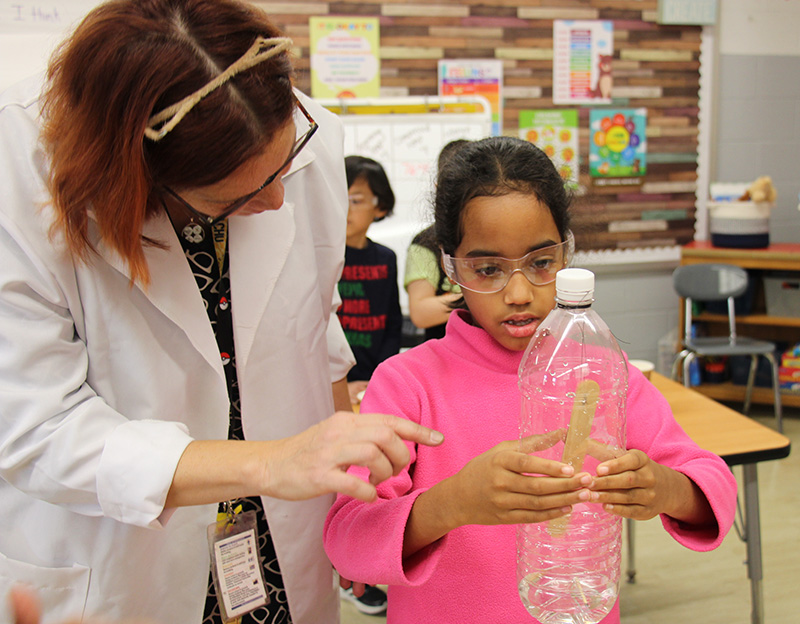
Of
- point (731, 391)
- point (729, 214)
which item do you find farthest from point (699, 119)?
point (731, 391)

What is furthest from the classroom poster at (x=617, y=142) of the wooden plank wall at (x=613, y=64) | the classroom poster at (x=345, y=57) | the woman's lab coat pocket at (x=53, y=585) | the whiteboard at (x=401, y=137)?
the woman's lab coat pocket at (x=53, y=585)

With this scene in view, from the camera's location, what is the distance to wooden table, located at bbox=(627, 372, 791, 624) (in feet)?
6.02

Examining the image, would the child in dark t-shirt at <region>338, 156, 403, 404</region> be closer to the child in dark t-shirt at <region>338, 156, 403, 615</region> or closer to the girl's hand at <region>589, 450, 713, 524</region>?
the child in dark t-shirt at <region>338, 156, 403, 615</region>

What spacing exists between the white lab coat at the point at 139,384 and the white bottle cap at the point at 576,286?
0.51 metres

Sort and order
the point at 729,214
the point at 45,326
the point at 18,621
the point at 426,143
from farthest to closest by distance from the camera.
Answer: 1. the point at 729,214
2. the point at 426,143
3. the point at 45,326
4. the point at 18,621

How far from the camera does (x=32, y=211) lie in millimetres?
923

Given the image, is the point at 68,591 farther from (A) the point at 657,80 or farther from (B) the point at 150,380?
(A) the point at 657,80

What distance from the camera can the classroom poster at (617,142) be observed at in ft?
14.5

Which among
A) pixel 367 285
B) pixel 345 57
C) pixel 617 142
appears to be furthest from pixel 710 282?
pixel 345 57

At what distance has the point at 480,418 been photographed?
3.60ft

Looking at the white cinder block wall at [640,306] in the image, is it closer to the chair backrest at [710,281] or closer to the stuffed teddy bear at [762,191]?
the chair backrest at [710,281]

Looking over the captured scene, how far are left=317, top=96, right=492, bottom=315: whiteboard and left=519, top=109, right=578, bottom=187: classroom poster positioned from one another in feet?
1.72

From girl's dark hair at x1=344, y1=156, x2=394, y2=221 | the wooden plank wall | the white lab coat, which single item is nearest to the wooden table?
the white lab coat

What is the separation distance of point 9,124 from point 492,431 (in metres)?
0.83
